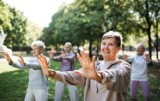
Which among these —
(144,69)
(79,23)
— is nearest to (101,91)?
(144,69)

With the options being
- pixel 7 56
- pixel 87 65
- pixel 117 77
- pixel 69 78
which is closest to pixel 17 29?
pixel 7 56

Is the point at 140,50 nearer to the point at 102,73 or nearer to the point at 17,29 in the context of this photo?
the point at 102,73

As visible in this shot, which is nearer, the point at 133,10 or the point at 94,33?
the point at 133,10

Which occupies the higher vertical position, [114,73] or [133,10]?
[133,10]

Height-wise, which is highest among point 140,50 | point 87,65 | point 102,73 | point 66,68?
point 87,65

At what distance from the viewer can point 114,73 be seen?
3.07 meters

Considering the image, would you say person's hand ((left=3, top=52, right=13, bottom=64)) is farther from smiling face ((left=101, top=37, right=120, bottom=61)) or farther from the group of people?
smiling face ((left=101, top=37, right=120, bottom=61))

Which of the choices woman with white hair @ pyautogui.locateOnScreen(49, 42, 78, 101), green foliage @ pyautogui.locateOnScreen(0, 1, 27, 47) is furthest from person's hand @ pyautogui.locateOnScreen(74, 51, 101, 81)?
green foliage @ pyautogui.locateOnScreen(0, 1, 27, 47)

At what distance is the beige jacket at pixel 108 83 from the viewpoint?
3.08 metres

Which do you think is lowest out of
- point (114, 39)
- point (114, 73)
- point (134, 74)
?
point (134, 74)

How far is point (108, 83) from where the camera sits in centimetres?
299

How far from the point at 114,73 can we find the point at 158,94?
30.0ft

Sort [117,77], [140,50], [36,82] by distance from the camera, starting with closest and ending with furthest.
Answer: [117,77] < [36,82] < [140,50]

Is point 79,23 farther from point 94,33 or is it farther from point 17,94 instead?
point 17,94
